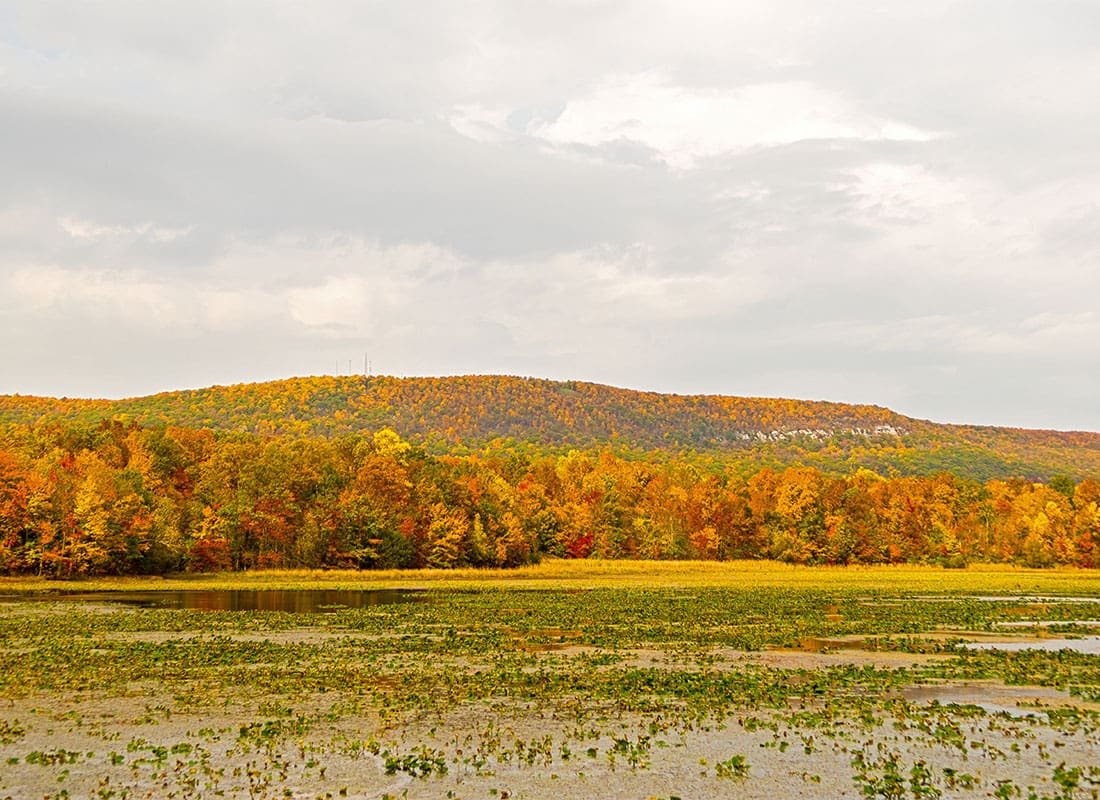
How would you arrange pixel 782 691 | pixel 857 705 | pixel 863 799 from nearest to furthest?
pixel 863 799 < pixel 857 705 < pixel 782 691

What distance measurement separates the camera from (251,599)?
64438 millimetres

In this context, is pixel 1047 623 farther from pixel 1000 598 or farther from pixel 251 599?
pixel 251 599

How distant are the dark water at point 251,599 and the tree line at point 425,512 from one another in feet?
54.8

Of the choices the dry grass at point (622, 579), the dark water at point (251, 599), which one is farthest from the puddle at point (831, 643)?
the dry grass at point (622, 579)

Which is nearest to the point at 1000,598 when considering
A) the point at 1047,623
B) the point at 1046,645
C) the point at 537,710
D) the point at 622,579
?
the point at 1047,623

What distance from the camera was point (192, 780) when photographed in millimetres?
17500

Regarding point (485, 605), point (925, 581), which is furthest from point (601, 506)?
point (485, 605)

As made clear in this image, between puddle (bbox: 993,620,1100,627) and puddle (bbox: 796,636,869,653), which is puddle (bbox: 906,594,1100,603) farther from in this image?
puddle (bbox: 796,636,869,653)

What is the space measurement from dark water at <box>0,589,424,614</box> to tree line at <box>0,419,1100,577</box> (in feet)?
54.8

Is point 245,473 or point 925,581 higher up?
point 245,473

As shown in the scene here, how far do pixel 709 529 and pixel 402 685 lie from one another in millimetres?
114211

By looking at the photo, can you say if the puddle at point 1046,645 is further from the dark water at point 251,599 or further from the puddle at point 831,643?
the dark water at point 251,599

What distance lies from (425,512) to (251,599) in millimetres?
44016

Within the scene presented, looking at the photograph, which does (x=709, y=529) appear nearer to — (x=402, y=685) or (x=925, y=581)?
(x=925, y=581)
